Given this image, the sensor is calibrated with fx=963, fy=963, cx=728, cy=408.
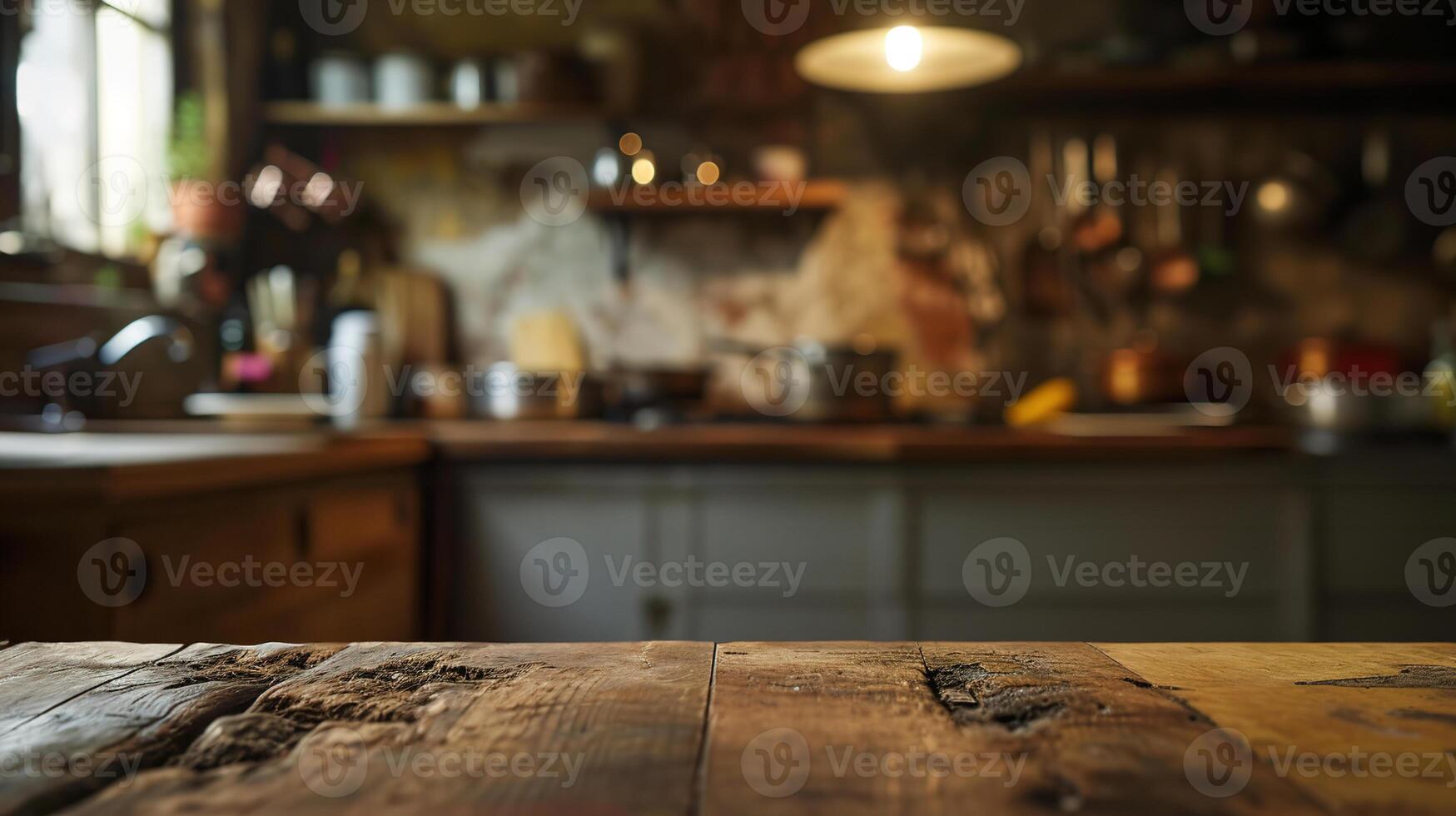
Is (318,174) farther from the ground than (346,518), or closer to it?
farther from the ground

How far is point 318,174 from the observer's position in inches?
113

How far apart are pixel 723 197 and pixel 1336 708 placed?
7.77 feet

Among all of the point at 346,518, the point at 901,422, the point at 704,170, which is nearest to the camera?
the point at 346,518

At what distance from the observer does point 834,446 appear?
78.2 inches

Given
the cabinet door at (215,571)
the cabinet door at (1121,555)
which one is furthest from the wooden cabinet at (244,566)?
the cabinet door at (1121,555)

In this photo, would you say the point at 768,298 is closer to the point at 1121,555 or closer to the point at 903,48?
the point at 903,48

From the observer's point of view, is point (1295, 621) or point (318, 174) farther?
point (318, 174)

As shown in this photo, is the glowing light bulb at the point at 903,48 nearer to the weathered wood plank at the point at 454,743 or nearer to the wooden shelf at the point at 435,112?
the wooden shelf at the point at 435,112

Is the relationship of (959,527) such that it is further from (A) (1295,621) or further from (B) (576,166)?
(B) (576,166)

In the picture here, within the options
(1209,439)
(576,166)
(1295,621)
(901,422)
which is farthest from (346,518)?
(1295,621)

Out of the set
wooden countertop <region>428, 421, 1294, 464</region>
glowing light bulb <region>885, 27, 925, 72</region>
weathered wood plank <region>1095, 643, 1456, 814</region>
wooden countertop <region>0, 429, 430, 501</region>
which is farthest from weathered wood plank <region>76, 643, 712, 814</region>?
glowing light bulb <region>885, 27, 925, 72</region>

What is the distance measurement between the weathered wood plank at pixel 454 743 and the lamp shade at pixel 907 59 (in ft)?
5.23

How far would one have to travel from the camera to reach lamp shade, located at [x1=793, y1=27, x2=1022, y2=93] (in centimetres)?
190

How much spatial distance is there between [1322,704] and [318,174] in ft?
9.81
